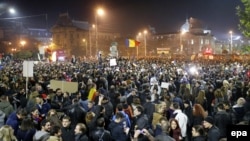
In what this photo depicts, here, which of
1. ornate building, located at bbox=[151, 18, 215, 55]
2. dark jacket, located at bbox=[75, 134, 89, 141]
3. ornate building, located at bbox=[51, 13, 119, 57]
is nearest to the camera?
dark jacket, located at bbox=[75, 134, 89, 141]

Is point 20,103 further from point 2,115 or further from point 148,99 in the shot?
point 148,99

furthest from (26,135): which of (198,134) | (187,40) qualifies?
(187,40)

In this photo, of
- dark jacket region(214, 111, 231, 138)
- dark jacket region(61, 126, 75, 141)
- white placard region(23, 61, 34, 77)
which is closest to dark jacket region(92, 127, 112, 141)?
dark jacket region(61, 126, 75, 141)

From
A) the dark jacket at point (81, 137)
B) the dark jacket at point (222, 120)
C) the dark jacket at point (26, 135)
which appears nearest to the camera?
the dark jacket at point (81, 137)

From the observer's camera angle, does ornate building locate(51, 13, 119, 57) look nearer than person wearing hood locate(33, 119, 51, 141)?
No

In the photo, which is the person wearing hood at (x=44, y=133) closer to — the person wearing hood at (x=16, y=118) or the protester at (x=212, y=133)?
the person wearing hood at (x=16, y=118)

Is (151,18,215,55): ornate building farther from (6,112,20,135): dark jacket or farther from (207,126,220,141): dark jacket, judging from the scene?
(207,126,220,141): dark jacket

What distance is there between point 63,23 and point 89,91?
301ft

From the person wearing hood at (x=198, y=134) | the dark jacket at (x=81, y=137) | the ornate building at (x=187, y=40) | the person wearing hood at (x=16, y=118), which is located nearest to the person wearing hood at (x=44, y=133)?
the dark jacket at (x=81, y=137)

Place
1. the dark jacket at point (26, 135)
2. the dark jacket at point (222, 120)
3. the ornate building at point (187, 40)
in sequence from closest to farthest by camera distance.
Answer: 1. the dark jacket at point (26, 135)
2. the dark jacket at point (222, 120)
3. the ornate building at point (187, 40)

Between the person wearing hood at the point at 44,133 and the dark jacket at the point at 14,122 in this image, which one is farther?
the dark jacket at the point at 14,122

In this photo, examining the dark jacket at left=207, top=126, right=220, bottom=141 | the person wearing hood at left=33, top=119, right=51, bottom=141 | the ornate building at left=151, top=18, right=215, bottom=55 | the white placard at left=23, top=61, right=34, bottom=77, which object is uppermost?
the ornate building at left=151, top=18, right=215, bottom=55

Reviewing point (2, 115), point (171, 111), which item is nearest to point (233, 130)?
point (171, 111)

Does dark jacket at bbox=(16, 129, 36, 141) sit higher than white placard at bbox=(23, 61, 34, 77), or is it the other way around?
white placard at bbox=(23, 61, 34, 77)
